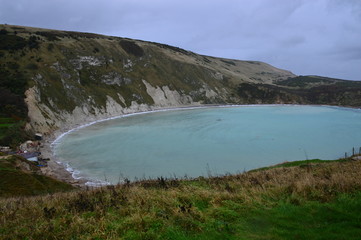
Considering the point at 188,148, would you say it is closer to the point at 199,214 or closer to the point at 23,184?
the point at 23,184

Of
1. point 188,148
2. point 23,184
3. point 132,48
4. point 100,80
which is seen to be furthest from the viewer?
point 132,48

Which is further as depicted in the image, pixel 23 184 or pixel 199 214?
pixel 23 184

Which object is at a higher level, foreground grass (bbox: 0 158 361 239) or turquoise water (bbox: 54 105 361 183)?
foreground grass (bbox: 0 158 361 239)

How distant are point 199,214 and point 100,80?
77.5m

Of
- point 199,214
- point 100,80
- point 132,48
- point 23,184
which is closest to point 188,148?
point 23,184

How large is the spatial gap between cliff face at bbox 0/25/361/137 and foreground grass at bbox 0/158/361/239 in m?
38.7

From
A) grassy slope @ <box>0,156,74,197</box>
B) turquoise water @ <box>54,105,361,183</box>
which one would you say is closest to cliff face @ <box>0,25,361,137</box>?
turquoise water @ <box>54,105,361,183</box>

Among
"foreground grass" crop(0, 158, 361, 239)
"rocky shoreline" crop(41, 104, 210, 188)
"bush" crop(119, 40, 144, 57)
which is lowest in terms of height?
"rocky shoreline" crop(41, 104, 210, 188)

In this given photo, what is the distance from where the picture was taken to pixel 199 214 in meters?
7.19

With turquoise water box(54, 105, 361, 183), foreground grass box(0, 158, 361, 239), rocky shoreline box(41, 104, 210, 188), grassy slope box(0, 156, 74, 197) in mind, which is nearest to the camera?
foreground grass box(0, 158, 361, 239)

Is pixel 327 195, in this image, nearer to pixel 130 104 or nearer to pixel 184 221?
pixel 184 221

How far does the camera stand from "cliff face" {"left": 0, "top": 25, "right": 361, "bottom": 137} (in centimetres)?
5646

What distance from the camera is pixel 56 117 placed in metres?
53.1

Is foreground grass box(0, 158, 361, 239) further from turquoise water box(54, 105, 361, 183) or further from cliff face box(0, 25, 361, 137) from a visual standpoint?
cliff face box(0, 25, 361, 137)
